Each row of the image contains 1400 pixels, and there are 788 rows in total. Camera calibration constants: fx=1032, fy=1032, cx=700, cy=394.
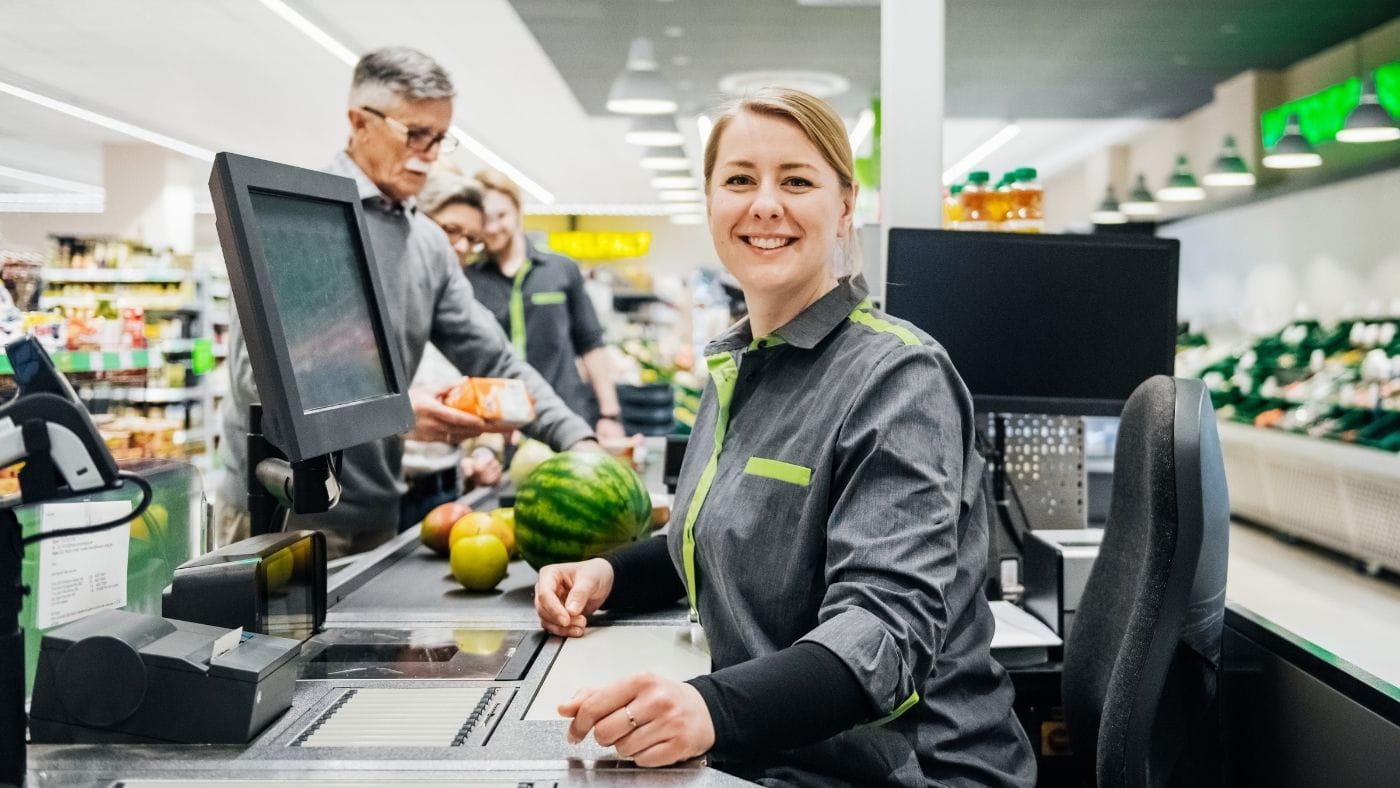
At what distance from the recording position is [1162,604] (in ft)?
4.72

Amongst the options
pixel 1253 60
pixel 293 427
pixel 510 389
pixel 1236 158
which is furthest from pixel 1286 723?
pixel 1253 60

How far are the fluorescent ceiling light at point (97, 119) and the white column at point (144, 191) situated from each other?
0.53 feet

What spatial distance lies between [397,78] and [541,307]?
2592 millimetres

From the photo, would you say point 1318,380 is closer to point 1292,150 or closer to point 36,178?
point 1292,150

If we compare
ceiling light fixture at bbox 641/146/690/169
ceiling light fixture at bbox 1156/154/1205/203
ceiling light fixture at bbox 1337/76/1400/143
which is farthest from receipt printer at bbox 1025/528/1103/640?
ceiling light fixture at bbox 641/146/690/169

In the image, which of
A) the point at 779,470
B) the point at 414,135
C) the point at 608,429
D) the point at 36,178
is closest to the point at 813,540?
the point at 779,470

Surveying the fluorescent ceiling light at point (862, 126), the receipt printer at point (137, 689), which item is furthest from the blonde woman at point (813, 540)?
the fluorescent ceiling light at point (862, 126)

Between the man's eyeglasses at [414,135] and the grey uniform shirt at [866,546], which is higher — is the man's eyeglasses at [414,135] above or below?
above

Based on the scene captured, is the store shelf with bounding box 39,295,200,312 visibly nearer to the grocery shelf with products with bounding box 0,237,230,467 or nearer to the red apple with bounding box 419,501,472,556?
the grocery shelf with products with bounding box 0,237,230,467

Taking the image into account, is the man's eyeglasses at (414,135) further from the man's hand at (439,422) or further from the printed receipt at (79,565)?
the printed receipt at (79,565)

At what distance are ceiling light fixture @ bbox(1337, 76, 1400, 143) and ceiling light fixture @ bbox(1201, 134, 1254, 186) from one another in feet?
6.24

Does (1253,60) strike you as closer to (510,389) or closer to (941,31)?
(941,31)

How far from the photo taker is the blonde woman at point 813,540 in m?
1.09

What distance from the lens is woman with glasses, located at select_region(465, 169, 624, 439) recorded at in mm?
4762
